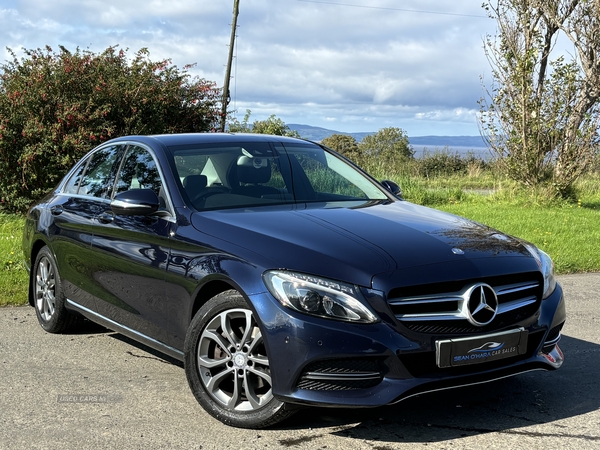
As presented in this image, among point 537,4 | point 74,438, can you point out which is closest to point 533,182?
point 537,4

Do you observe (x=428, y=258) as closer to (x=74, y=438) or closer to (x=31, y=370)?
(x=74, y=438)

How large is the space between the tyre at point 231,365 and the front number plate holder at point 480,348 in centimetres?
83

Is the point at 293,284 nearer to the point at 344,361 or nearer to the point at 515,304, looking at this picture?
the point at 344,361

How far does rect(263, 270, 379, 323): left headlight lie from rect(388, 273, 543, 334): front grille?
162 mm

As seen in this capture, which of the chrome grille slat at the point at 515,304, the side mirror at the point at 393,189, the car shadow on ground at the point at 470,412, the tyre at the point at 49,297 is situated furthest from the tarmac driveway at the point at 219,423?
the side mirror at the point at 393,189

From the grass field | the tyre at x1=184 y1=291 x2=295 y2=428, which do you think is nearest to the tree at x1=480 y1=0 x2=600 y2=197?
the grass field

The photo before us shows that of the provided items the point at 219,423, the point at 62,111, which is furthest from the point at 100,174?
the point at 62,111

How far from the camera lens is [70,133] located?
1392cm

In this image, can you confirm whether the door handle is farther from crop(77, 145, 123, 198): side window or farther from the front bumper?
the front bumper

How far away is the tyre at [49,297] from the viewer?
6141 mm

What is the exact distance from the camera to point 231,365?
4.14 meters

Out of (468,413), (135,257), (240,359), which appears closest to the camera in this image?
(240,359)

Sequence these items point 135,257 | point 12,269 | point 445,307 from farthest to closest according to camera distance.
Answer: point 12,269 < point 135,257 < point 445,307

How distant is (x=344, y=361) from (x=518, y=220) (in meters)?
10.3
